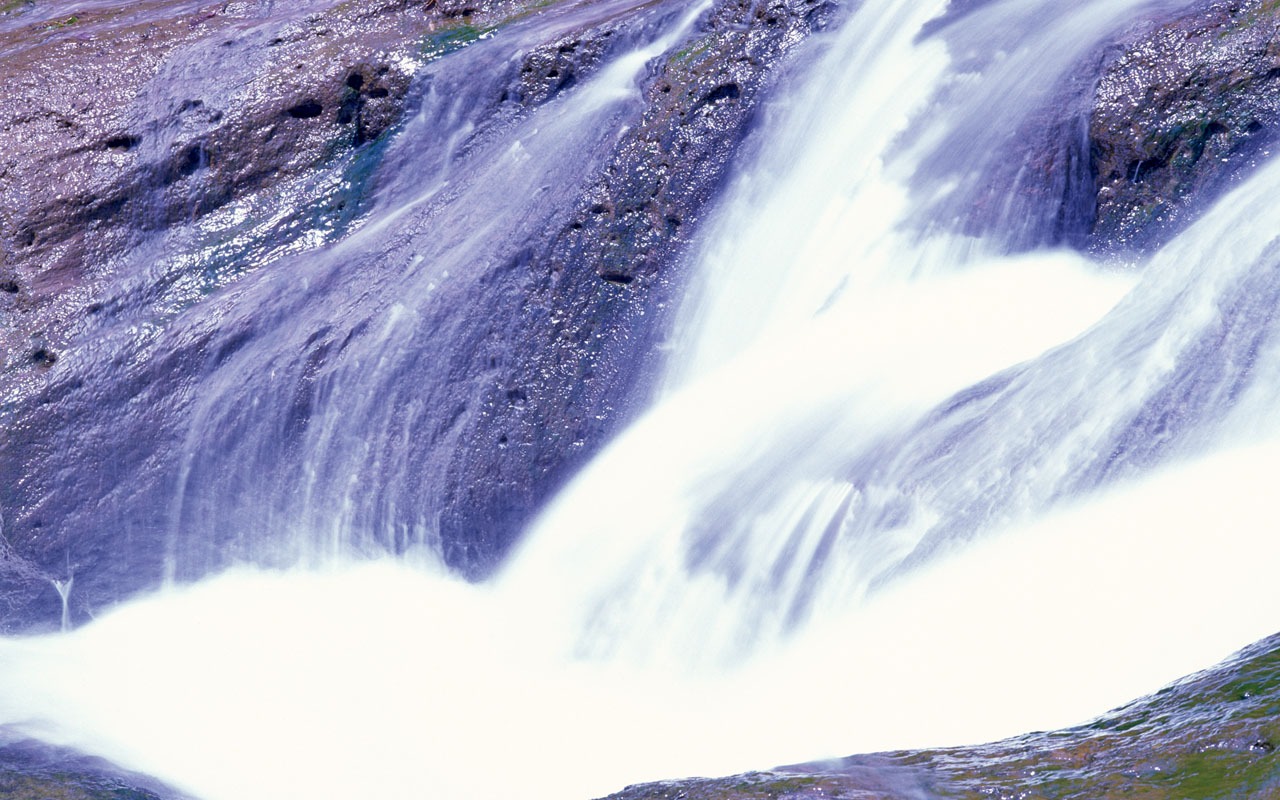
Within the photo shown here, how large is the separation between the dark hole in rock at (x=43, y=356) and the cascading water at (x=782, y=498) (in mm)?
1339

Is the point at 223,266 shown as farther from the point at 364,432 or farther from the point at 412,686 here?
the point at 412,686

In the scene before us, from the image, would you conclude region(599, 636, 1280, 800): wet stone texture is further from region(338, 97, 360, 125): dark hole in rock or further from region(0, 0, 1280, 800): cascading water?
region(338, 97, 360, 125): dark hole in rock

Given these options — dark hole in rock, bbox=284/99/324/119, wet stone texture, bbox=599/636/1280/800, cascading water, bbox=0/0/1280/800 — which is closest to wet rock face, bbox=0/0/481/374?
dark hole in rock, bbox=284/99/324/119

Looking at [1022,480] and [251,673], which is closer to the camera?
[1022,480]

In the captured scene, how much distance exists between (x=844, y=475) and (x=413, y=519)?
3.00m

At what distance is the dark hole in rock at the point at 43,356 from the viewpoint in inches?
352

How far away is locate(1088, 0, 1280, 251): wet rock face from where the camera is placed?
7.46 meters

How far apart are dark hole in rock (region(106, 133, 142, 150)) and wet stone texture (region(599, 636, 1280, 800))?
7138mm

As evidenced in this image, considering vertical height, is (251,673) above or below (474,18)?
below

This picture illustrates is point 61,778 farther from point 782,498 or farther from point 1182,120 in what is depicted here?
point 1182,120

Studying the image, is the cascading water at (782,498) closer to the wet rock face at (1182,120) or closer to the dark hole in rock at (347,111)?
the wet rock face at (1182,120)

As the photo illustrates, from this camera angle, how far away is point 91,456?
8641 millimetres

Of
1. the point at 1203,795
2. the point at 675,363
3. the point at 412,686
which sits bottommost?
the point at 1203,795

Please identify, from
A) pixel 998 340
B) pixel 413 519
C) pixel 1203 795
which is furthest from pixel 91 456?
pixel 1203 795
